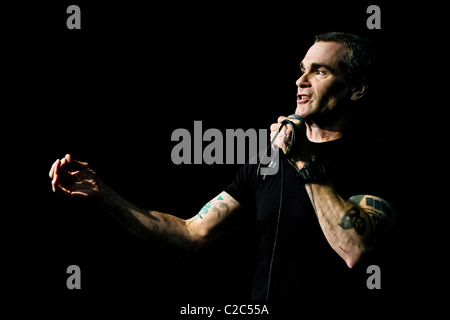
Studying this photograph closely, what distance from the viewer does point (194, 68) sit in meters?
2.22

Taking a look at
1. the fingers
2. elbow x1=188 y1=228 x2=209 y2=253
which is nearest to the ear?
elbow x1=188 y1=228 x2=209 y2=253

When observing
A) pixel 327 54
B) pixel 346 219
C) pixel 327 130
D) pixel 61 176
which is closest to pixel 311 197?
pixel 346 219

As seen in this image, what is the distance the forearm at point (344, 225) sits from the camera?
1228 millimetres

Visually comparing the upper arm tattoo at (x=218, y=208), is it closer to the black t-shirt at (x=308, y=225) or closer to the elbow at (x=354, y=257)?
the black t-shirt at (x=308, y=225)

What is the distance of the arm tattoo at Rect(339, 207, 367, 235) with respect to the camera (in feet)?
4.02

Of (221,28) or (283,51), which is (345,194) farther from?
(221,28)

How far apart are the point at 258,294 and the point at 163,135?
3.27 ft

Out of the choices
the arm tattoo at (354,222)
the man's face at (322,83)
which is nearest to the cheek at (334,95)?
the man's face at (322,83)

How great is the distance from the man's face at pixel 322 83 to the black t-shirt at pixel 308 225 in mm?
132

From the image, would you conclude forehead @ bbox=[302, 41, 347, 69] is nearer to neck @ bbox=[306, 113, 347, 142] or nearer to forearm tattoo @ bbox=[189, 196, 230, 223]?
neck @ bbox=[306, 113, 347, 142]

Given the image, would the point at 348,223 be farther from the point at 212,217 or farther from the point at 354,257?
the point at 212,217

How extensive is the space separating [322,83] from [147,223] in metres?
0.78

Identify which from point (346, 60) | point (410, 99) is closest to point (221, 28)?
point (346, 60)

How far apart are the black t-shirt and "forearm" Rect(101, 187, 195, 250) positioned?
30cm
